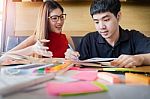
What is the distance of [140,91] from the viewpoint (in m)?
0.37

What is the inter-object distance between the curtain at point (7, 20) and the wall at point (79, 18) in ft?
0.14

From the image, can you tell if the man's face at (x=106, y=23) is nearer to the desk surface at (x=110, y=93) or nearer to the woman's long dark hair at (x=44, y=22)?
the woman's long dark hair at (x=44, y=22)

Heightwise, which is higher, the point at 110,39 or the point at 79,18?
the point at 79,18

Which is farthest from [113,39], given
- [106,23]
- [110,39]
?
[106,23]

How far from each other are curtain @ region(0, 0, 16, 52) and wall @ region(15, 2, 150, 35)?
4 centimetres

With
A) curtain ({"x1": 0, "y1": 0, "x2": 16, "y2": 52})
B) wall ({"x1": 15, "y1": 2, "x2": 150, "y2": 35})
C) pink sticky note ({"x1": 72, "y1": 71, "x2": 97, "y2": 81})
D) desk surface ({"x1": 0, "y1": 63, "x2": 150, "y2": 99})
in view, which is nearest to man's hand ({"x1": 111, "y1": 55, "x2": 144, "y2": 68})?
pink sticky note ({"x1": 72, "y1": 71, "x2": 97, "y2": 81})

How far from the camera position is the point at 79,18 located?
2324 mm

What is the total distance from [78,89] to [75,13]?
2.02 m

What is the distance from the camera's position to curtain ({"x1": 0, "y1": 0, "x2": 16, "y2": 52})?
2.31m

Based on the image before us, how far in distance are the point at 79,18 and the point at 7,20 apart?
78 centimetres

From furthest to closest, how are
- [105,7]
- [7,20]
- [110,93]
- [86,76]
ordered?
[7,20], [105,7], [86,76], [110,93]

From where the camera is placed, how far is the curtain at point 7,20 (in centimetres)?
231

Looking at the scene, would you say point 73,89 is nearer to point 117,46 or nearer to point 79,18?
point 117,46

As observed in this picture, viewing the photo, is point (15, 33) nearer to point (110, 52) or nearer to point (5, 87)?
point (110, 52)
